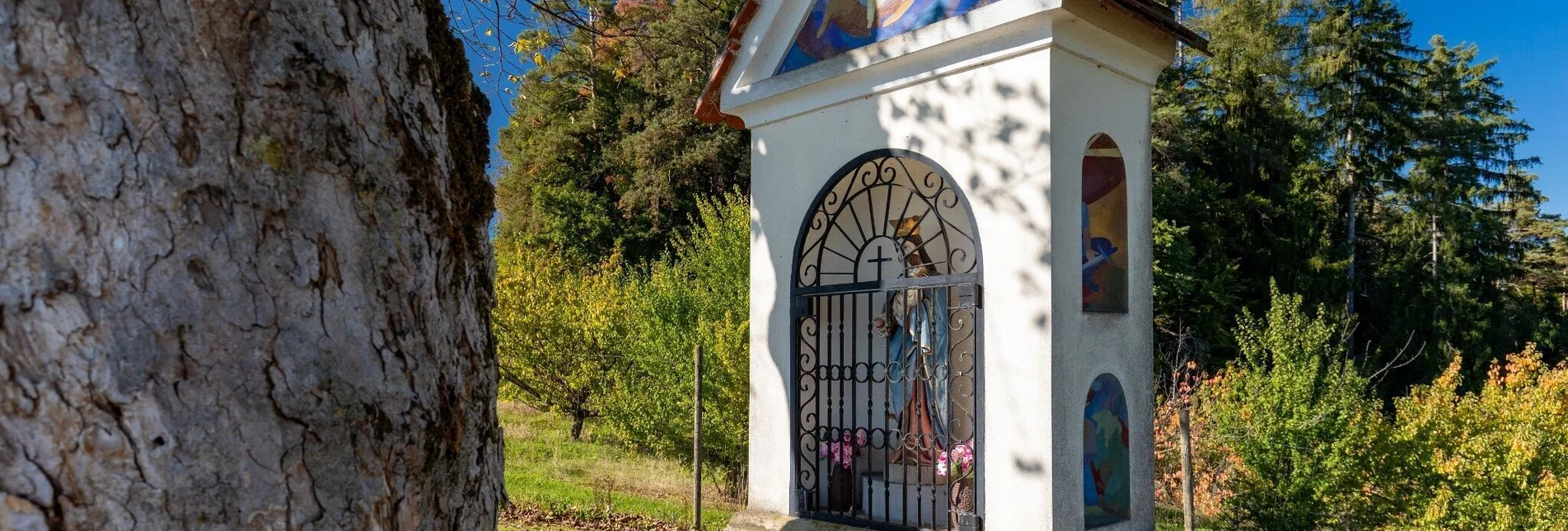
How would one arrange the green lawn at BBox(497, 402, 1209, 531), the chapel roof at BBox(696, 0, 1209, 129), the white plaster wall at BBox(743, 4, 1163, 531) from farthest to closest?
1. the green lawn at BBox(497, 402, 1209, 531)
2. the chapel roof at BBox(696, 0, 1209, 129)
3. the white plaster wall at BBox(743, 4, 1163, 531)

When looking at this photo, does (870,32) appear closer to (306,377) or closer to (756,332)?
(756,332)

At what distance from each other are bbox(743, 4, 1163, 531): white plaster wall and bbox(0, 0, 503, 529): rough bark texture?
3.79m

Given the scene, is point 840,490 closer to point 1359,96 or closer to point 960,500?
point 960,500

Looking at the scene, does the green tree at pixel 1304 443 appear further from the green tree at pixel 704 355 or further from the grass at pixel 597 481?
the green tree at pixel 704 355

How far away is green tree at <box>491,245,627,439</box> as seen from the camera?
49.2ft

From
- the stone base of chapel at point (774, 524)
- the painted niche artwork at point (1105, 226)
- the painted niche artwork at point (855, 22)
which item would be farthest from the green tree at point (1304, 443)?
the painted niche artwork at point (855, 22)

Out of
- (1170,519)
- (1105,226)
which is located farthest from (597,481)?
(1105,226)

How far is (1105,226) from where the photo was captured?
5.60 meters

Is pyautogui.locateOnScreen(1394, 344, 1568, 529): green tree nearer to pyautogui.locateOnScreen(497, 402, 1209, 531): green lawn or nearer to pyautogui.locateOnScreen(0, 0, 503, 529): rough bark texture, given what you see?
pyautogui.locateOnScreen(497, 402, 1209, 531): green lawn

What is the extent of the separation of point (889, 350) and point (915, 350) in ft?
2.39

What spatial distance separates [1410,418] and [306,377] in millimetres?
9366

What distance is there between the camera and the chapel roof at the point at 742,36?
5352 mm

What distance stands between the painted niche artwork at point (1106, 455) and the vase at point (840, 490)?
56.4 inches

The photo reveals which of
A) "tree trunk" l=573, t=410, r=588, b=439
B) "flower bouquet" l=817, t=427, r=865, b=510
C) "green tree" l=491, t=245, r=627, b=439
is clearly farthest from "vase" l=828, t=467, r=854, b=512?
"tree trunk" l=573, t=410, r=588, b=439
